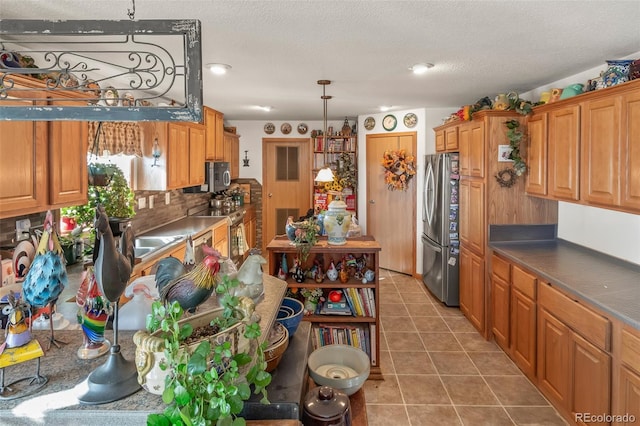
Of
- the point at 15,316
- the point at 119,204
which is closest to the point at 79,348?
the point at 15,316

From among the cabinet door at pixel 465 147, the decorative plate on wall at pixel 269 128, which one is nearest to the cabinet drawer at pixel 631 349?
the cabinet door at pixel 465 147

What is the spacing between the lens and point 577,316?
232 cm

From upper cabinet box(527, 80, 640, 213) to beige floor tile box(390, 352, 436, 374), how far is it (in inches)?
65.3

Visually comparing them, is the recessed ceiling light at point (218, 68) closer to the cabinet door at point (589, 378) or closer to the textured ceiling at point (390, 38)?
the textured ceiling at point (390, 38)

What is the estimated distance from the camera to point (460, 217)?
4.30 meters

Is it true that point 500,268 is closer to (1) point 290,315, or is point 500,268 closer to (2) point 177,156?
(1) point 290,315

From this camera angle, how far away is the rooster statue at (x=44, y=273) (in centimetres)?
96

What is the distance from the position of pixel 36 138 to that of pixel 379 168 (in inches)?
175

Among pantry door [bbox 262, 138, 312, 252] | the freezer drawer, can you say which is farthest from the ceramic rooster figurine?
pantry door [bbox 262, 138, 312, 252]

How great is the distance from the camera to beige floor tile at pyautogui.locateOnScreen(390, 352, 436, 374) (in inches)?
126

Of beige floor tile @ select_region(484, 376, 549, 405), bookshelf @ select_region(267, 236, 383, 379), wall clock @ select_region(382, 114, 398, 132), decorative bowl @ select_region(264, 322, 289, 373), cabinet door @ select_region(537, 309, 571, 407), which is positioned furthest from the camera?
wall clock @ select_region(382, 114, 398, 132)

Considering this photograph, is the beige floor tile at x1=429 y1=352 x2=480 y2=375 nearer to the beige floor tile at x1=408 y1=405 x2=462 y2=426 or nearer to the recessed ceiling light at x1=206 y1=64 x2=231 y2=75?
the beige floor tile at x1=408 y1=405 x2=462 y2=426

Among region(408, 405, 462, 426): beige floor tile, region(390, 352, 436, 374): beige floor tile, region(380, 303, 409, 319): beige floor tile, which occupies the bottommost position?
region(408, 405, 462, 426): beige floor tile

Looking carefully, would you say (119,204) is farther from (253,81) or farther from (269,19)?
(269,19)
